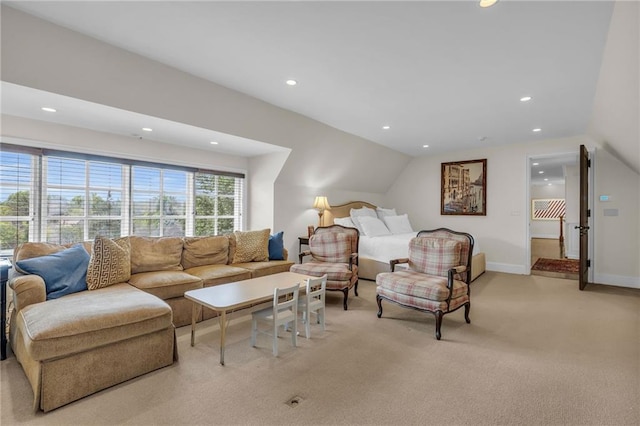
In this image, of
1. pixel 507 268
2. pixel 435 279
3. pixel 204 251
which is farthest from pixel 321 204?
pixel 507 268

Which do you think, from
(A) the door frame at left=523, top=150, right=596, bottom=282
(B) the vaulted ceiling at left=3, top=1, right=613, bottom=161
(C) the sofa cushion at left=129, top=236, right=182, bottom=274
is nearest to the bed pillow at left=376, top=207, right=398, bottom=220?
(A) the door frame at left=523, top=150, right=596, bottom=282

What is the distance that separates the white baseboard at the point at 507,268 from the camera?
5.88 m

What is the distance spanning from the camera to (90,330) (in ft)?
6.57

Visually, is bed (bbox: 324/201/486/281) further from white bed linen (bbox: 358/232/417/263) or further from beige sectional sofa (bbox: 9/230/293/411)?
beige sectional sofa (bbox: 9/230/293/411)

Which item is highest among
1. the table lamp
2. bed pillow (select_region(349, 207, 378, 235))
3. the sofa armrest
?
the table lamp

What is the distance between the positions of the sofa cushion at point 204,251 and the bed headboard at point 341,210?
216 cm

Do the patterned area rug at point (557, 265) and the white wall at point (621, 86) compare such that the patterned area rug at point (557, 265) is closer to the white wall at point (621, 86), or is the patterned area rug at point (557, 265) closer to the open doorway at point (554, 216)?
the open doorway at point (554, 216)

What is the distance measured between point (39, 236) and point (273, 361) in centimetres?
318

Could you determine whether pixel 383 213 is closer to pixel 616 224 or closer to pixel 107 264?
pixel 616 224

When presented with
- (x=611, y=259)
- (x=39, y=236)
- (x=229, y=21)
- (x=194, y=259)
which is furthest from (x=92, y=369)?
(x=611, y=259)

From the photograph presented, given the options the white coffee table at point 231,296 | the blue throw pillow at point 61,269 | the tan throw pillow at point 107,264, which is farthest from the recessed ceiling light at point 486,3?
the blue throw pillow at point 61,269

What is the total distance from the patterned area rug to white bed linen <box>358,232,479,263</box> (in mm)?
2013

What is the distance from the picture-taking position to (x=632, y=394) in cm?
203

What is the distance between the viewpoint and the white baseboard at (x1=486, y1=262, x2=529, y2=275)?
5.88 metres
